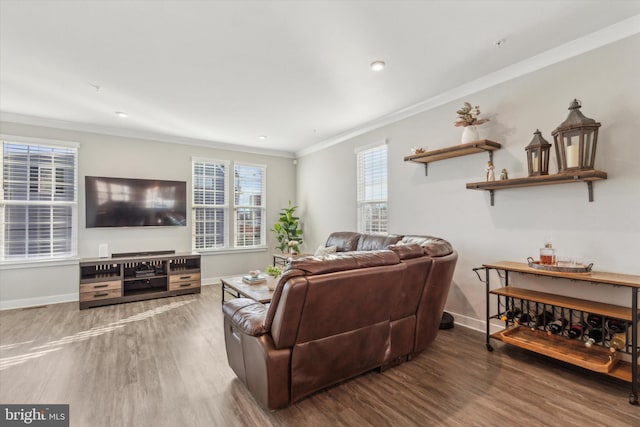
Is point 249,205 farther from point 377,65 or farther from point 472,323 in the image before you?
point 472,323

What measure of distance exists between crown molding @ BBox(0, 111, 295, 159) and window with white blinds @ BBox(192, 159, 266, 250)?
34 cm

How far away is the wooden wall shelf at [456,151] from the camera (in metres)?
3.19

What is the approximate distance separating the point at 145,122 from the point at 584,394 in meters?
6.04

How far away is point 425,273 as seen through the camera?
2576 millimetres

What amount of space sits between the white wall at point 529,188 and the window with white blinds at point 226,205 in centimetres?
306

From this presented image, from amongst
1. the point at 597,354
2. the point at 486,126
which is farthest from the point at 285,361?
the point at 486,126

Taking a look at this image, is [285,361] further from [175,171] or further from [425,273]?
[175,171]

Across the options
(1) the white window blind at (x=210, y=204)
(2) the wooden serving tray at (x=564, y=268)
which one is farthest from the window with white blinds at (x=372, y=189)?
(1) the white window blind at (x=210, y=204)

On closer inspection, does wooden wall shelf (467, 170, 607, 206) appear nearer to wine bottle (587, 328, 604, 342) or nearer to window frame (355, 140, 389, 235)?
wine bottle (587, 328, 604, 342)

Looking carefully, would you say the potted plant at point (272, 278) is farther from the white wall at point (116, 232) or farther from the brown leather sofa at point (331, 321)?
the white wall at point (116, 232)

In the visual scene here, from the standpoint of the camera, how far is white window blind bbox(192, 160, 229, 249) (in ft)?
19.4

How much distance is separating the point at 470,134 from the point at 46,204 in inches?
238

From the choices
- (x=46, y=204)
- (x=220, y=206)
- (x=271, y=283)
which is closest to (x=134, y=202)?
(x=46, y=204)

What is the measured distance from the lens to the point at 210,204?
604 centimetres
